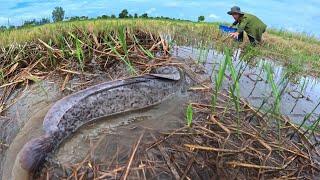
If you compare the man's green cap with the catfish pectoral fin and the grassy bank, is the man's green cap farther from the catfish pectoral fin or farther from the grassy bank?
the catfish pectoral fin

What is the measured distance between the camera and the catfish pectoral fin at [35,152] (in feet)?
8.97

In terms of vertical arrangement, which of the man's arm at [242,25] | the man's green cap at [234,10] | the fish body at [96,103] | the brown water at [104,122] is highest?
the man's green cap at [234,10]

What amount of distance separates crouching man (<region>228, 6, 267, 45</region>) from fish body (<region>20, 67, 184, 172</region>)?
151 inches

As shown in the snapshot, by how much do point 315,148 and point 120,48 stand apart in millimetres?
2428

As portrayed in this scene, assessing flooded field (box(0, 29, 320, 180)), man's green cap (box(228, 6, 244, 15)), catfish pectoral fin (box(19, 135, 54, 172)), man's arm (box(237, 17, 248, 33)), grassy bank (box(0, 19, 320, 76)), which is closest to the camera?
catfish pectoral fin (box(19, 135, 54, 172))

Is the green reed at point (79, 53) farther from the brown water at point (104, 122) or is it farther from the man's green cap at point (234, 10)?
the man's green cap at point (234, 10)

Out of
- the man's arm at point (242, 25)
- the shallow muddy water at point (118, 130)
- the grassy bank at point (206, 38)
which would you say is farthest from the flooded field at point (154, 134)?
the man's arm at point (242, 25)

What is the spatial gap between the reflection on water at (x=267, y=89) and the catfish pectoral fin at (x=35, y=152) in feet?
6.98

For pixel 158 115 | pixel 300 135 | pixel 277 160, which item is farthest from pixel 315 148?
pixel 158 115

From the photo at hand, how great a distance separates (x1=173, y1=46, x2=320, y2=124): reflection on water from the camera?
432cm

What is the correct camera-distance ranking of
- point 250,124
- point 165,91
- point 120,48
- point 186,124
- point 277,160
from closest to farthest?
point 277,160
point 186,124
point 250,124
point 165,91
point 120,48

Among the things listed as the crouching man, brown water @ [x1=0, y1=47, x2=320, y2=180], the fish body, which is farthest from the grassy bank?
the fish body

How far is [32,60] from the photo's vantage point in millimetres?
4578

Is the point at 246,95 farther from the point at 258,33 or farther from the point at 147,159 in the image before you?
the point at 258,33
